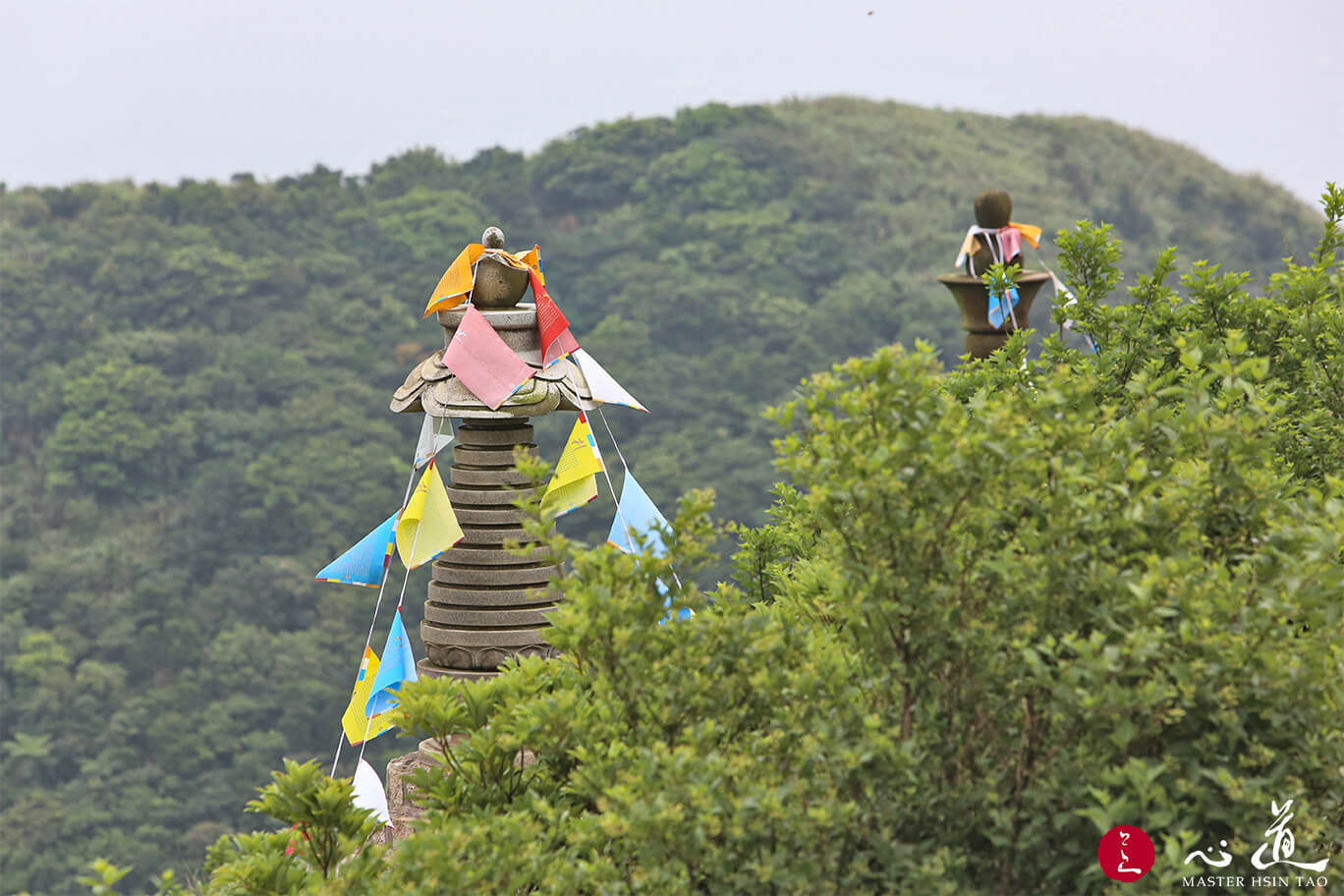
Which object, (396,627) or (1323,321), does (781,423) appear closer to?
(396,627)

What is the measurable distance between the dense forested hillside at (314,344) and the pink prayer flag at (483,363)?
23388mm

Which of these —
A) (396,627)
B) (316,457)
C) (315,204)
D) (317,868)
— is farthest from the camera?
(315,204)

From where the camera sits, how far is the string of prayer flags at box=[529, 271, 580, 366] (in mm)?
5395

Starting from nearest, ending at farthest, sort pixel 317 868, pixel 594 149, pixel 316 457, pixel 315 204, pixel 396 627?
pixel 317 868 → pixel 396 627 → pixel 316 457 → pixel 315 204 → pixel 594 149

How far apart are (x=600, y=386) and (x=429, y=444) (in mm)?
715

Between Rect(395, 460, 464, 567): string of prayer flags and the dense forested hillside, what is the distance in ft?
75.7

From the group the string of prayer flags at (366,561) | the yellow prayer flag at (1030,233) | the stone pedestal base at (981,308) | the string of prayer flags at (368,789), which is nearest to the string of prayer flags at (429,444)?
the string of prayer flags at (366,561)

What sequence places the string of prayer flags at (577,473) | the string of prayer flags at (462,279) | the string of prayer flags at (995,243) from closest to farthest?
1. the string of prayer flags at (462,279)
2. the string of prayer flags at (577,473)
3. the string of prayer flags at (995,243)

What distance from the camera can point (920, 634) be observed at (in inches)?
125

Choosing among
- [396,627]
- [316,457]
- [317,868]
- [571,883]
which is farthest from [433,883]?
[316,457]

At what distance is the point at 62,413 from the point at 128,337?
3525 mm

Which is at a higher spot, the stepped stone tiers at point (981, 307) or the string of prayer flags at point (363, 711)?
the stepped stone tiers at point (981, 307)

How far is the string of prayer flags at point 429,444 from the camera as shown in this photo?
5449 millimetres

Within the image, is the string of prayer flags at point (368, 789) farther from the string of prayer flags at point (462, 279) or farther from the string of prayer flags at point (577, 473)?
the string of prayer flags at point (462, 279)
